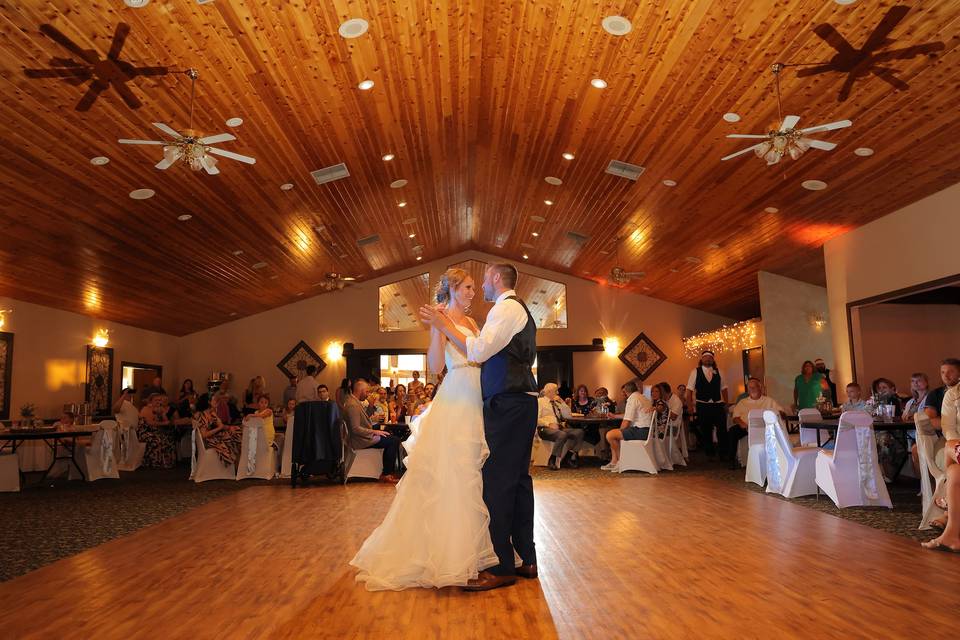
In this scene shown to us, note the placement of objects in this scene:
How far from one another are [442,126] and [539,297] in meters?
7.90

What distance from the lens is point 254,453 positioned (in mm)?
8898

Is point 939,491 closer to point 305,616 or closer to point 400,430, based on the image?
point 305,616

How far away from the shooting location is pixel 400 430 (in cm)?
944

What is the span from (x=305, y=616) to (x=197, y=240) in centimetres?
796

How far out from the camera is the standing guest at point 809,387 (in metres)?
10.1

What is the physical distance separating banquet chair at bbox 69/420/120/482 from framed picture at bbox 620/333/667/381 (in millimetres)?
10275

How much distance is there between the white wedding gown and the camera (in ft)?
10.6

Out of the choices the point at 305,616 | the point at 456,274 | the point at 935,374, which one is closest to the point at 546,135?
the point at 456,274

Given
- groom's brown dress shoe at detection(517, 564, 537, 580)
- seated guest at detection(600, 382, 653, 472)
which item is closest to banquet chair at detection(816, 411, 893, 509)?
seated guest at detection(600, 382, 653, 472)

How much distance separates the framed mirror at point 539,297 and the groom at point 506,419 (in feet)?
39.6

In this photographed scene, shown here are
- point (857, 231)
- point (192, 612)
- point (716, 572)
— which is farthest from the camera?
point (857, 231)

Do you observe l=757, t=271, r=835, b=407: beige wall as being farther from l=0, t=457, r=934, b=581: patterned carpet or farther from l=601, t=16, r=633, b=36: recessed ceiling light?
l=601, t=16, r=633, b=36: recessed ceiling light

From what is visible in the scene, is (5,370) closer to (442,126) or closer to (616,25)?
(442,126)

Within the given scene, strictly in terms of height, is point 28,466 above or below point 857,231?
below
